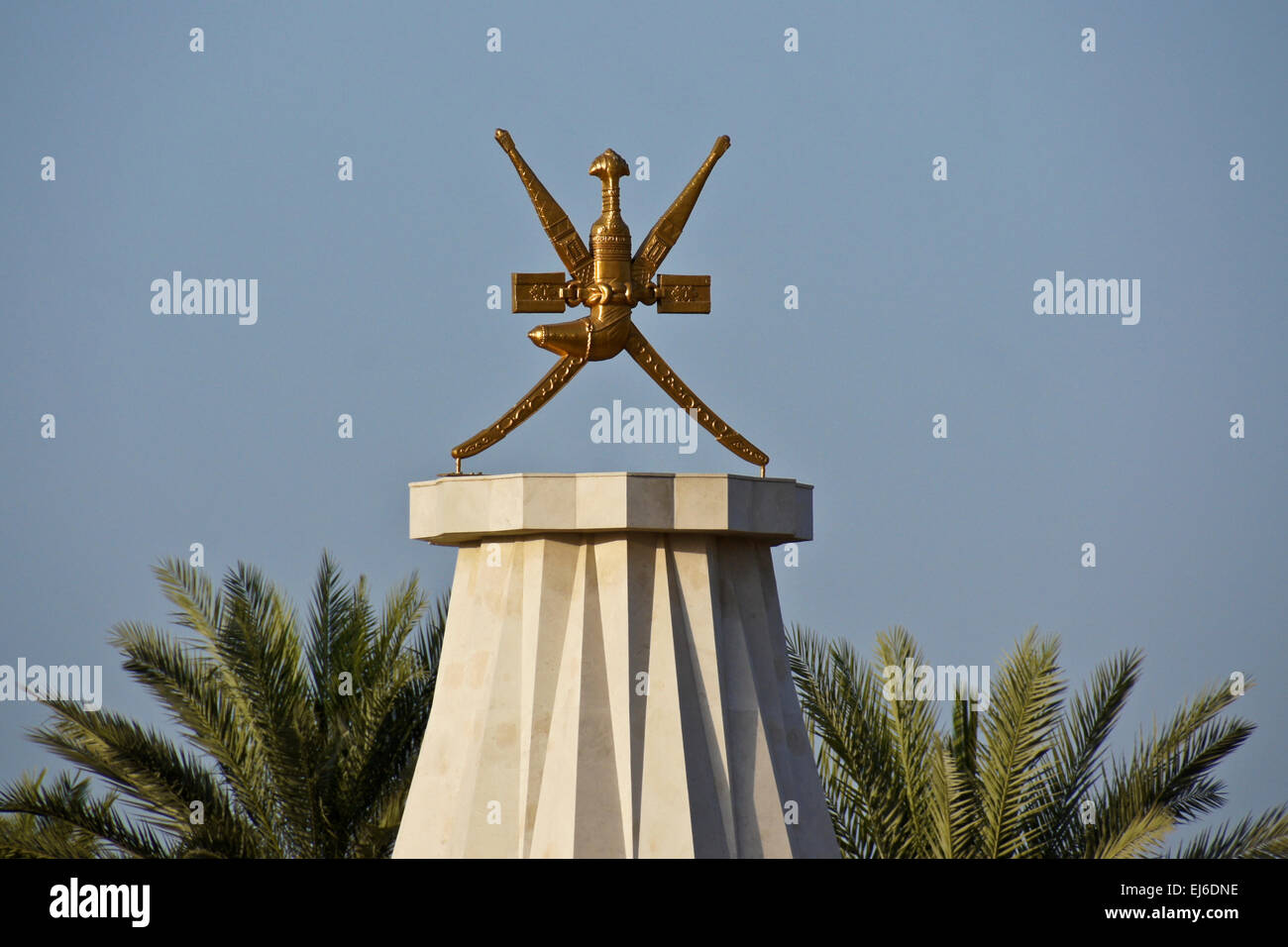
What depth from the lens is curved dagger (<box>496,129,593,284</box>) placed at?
15.6 m

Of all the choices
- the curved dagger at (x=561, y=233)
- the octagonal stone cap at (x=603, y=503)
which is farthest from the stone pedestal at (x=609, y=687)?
the curved dagger at (x=561, y=233)

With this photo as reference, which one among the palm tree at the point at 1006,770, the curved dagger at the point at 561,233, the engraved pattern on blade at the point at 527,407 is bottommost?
the palm tree at the point at 1006,770

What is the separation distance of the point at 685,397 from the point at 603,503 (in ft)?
5.08

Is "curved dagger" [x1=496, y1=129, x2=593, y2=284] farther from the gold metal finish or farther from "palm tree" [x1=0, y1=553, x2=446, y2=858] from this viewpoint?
"palm tree" [x1=0, y1=553, x2=446, y2=858]

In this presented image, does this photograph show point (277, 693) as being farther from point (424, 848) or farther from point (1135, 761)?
point (1135, 761)

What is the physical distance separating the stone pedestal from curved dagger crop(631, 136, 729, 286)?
1.98 meters

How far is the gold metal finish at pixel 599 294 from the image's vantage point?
50.5ft

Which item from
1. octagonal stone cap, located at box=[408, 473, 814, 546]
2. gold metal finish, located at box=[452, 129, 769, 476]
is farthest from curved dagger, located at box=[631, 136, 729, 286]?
octagonal stone cap, located at box=[408, 473, 814, 546]

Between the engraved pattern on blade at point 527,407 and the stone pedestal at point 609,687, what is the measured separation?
354 mm

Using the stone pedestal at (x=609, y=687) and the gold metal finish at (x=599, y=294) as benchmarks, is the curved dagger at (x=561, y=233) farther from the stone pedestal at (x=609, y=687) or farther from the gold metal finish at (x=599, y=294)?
the stone pedestal at (x=609, y=687)

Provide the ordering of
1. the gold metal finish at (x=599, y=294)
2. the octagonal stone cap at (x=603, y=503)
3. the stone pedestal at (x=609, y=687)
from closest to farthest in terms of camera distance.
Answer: the stone pedestal at (x=609, y=687), the octagonal stone cap at (x=603, y=503), the gold metal finish at (x=599, y=294)
